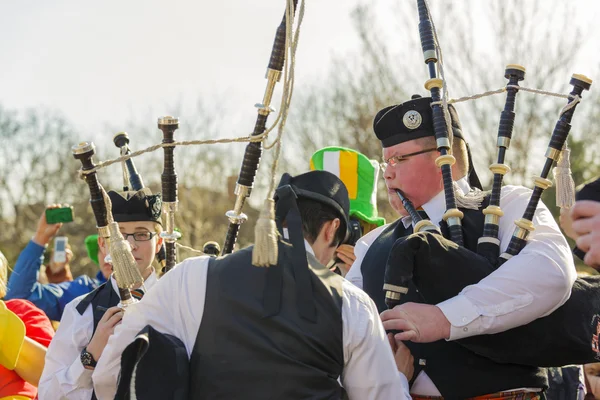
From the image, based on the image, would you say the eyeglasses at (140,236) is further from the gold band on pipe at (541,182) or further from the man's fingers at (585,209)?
the man's fingers at (585,209)

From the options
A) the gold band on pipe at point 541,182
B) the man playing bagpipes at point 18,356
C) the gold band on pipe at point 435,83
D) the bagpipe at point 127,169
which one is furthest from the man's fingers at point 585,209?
the man playing bagpipes at point 18,356

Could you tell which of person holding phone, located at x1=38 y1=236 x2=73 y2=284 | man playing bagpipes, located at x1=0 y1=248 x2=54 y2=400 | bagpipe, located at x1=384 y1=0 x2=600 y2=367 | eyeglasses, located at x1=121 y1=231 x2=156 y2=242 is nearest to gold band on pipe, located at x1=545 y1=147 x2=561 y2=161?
bagpipe, located at x1=384 y1=0 x2=600 y2=367

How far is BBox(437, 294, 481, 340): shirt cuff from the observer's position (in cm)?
264

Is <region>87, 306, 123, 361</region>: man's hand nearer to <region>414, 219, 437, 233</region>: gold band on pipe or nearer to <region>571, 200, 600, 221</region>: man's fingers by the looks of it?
<region>414, 219, 437, 233</region>: gold band on pipe

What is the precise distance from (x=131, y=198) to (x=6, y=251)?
18.5 metres

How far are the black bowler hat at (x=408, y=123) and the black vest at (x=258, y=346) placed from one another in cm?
109

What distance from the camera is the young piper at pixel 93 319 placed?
2.88 metres

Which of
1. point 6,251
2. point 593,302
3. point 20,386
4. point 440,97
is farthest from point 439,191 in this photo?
point 6,251

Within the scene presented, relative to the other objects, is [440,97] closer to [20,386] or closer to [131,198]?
[131,198]

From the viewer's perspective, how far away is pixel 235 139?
2.70 meters

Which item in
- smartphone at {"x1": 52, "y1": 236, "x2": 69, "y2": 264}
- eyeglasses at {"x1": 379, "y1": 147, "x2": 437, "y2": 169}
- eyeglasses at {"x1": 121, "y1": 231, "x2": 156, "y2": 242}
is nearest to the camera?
eyeglasses at {"x1": 379, "y1": 147, "x2": 437, "y2": 169}

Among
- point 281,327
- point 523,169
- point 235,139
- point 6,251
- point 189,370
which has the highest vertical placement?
point 235,139

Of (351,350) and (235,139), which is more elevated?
(235,139)

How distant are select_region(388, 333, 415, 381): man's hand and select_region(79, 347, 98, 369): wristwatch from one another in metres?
1.08
